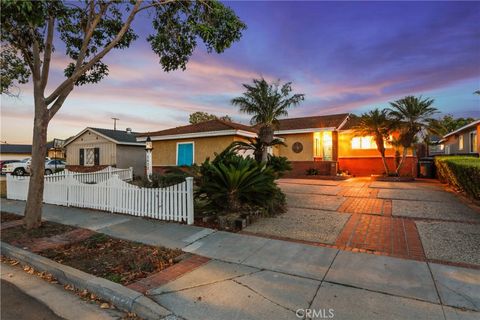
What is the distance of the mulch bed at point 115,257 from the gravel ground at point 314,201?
16.2 feet

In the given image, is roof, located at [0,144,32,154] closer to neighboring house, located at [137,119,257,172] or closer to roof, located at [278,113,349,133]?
neighboring house, located at [137,119,257,172]

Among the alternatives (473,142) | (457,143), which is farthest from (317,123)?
(457,143)

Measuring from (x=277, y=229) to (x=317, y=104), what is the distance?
66.9ft

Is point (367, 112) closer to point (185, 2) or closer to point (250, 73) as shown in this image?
point (250, 73)

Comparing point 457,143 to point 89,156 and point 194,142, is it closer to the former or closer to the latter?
point 194,142

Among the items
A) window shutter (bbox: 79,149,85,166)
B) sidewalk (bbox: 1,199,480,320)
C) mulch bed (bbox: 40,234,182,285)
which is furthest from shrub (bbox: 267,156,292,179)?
window shutter (bbox: 79,149,85,166)

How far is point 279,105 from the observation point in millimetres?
12469

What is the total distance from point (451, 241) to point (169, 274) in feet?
17.1

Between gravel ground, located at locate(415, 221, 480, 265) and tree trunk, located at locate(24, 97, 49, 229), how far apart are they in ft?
27.5

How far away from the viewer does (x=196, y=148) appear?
16828mm

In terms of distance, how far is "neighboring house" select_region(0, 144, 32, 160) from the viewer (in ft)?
149

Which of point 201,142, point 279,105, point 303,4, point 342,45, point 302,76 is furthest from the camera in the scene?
point 201,142

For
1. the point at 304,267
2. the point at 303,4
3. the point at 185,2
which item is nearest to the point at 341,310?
the point at 304,267

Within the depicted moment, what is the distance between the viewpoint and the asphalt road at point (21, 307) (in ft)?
10.3
